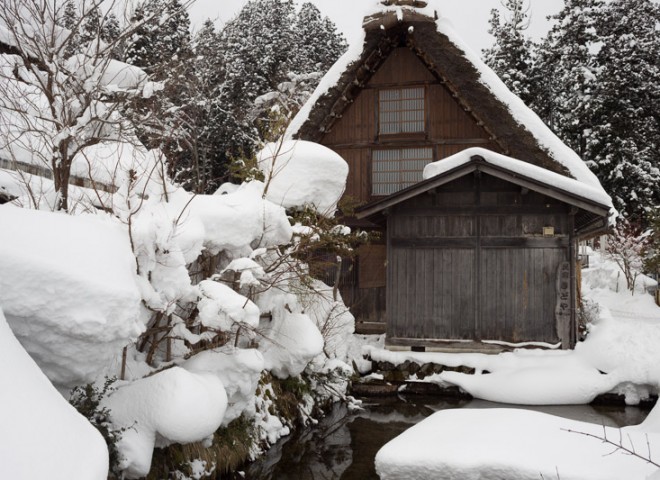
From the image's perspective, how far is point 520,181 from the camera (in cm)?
962

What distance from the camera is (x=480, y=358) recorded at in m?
9.70

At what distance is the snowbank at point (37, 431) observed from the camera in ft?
7.59

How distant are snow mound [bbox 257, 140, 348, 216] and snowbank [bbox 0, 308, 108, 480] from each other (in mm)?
5552

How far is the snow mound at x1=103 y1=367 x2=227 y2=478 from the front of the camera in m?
4.43

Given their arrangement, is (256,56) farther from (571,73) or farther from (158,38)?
(571,73)

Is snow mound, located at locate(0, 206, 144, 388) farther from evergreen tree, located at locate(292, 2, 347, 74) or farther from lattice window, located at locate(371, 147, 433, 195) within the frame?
evergreen tree, located at locate(292, 2, 347, 74)

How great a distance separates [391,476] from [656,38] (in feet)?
87.7

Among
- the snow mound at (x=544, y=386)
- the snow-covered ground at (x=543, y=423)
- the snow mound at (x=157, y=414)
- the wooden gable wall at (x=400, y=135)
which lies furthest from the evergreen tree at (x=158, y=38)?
the snow mound at (x=544, y=386)

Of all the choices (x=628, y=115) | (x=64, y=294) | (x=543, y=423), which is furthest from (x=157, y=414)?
(x=628, y=115)

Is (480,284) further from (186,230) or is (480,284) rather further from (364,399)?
(186,230)

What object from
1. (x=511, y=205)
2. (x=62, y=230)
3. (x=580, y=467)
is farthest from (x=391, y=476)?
(x=511, y=205)

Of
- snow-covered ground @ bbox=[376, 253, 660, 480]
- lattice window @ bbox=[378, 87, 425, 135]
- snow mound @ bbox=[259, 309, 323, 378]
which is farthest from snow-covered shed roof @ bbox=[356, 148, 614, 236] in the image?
snow mound @ bbox=[259, 309, 323, 378]

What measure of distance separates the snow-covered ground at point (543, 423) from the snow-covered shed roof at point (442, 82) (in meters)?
Answer: 3.68

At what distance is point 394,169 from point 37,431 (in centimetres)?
1113
